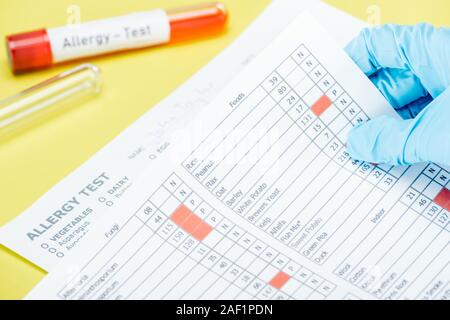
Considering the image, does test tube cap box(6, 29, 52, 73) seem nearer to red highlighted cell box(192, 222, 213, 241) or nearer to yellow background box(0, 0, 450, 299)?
yellow background box(0, 0, 450, 299)

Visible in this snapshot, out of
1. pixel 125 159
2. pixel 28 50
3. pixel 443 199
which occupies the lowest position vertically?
pixel 443 199

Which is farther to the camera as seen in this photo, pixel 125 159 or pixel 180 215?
pixel 125 159

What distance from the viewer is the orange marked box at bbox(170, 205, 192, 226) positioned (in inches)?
24.8

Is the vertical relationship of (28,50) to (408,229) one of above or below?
above

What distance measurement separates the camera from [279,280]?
63 centimetres

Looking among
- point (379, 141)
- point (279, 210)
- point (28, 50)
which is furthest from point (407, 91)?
point (28, 50)

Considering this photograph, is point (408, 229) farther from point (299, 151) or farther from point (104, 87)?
point (104, 87)

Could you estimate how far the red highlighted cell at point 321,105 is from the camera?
2.23 ft

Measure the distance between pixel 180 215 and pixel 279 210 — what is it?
0.10m

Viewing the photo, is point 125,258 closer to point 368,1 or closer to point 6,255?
point 6,255

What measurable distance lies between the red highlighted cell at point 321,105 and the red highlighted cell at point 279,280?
0.17 metres

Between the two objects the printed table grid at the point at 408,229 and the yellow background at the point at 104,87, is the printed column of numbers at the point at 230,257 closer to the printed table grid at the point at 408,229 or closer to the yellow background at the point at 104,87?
the printed table grid at the point at 408,229

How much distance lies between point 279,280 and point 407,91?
262 mm
